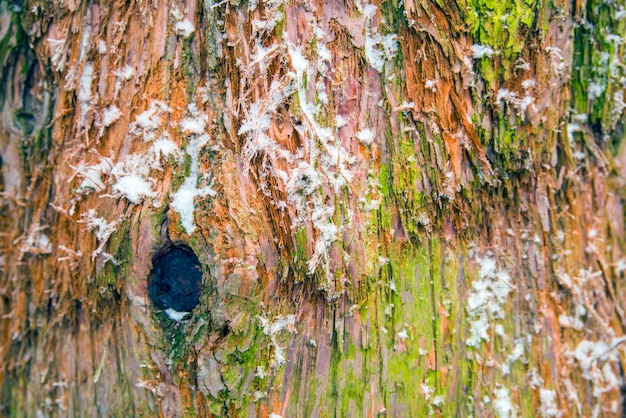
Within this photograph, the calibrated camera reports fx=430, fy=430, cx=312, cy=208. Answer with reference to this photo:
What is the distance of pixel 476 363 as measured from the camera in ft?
4.39

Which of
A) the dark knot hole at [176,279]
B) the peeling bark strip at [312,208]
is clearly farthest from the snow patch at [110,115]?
the dark knot hole at [176,279]

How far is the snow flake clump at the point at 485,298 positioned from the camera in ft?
4.41

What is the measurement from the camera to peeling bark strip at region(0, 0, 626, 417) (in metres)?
1.19

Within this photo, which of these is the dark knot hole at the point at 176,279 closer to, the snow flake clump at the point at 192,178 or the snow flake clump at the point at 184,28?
the snow flake clump at the point at 192,178

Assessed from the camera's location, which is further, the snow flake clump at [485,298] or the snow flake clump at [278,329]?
the snow flake clump at [485,298]

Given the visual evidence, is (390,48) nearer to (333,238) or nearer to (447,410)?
(333,238)

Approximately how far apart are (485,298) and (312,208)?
63 centimetres

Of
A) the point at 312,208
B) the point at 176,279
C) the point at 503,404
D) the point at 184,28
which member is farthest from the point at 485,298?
the point at 184,28

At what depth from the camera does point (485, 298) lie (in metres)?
1.36

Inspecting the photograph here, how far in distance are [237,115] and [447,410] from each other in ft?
3.56

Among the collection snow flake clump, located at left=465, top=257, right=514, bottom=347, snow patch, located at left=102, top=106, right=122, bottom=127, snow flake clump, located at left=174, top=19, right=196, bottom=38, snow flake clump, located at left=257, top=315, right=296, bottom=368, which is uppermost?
snow flake clump, located at left=174, top=19, right=196, bottom=38

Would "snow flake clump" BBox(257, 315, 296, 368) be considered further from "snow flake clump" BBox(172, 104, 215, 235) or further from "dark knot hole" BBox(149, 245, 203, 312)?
"snow flake clump" BBox(172, 104, 215, 235)

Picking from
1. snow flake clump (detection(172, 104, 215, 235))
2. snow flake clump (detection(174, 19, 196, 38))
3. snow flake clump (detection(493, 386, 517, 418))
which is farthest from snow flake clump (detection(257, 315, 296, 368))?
snow flake clump (detection(174, 19, 196, 38))

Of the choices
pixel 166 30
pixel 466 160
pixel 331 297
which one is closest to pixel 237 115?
pixel 166 30
